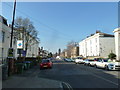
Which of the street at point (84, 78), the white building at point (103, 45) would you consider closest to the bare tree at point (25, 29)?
the street at point (84, 78)

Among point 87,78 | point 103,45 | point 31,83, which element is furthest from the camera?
point 103,45

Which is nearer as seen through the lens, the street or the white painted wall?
the street

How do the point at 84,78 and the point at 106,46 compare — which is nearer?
the point at 84,78

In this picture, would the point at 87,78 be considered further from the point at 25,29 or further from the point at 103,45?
the point at 103,45

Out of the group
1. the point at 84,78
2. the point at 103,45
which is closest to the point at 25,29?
Result: the point at 84,78

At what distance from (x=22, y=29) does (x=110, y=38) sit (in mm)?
47371

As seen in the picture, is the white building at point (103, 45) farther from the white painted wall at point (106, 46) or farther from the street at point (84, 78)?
the street at point (84, 78)

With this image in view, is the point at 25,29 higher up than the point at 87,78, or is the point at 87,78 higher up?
the point at 25,29

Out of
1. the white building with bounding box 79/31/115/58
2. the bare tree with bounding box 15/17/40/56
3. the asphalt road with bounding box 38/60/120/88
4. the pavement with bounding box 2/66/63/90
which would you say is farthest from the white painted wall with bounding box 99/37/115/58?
the pavement with bounding box 2/66/63/90

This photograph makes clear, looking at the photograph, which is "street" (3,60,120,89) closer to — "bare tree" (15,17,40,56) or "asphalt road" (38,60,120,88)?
"asphalt road" (38,60,120,88)

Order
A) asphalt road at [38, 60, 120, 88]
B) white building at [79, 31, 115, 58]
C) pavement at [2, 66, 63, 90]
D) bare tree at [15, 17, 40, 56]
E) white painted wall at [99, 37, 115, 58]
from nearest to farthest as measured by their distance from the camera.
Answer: pavement at [2, 66, 63, 90], asphalt road at [38, 60, 120, 88], bare tree at [15, 17, 40, 56], white building at [79, 31, 115, 58], white painted wall at [99, 37, 115, 58]

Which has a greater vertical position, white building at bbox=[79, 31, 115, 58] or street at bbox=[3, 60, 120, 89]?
white building at bbox=[79, 31, 115, 58]

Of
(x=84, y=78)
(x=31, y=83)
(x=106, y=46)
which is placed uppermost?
(x=106, y=46)

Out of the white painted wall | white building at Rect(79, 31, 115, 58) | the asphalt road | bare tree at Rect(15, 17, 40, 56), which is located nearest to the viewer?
the asphalt road
